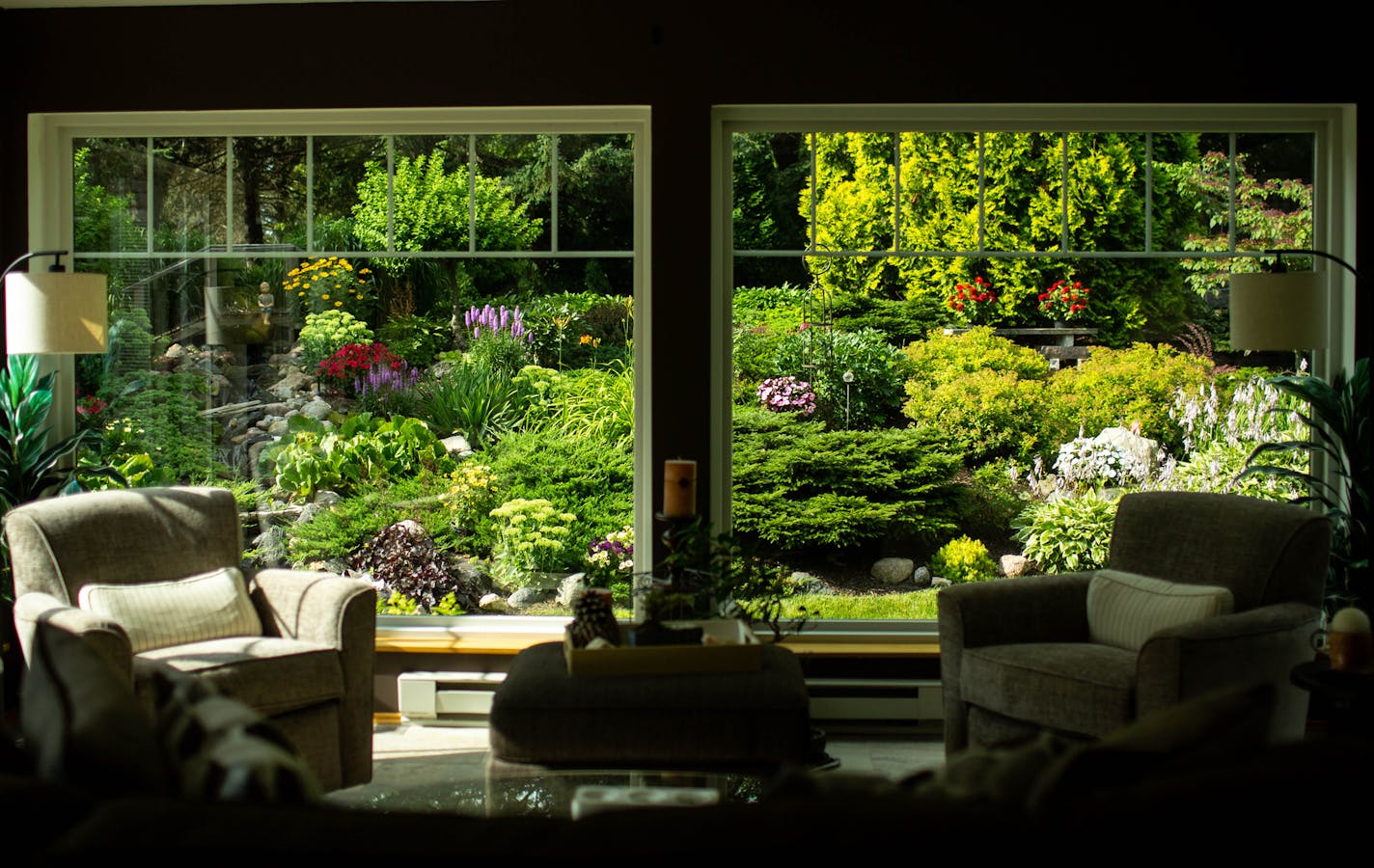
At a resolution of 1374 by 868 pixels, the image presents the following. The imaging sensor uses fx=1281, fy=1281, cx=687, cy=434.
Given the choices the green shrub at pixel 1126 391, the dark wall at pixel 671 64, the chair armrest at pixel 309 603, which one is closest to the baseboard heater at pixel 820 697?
the chair armrest at pixel 309 603

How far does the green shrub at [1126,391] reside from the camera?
499cm

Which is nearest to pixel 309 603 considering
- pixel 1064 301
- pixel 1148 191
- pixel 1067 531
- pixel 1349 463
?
pixel 1067 531

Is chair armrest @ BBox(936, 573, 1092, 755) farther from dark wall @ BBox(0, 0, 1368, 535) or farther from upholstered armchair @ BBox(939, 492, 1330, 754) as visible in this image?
dark wall @ BBox(0, 0, 1368, 535)

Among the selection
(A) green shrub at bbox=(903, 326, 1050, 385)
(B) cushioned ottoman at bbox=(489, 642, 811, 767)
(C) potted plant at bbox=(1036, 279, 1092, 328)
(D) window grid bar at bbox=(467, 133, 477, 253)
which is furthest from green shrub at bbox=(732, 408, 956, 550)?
(B) cushioned ottoman at bbox=(489, 642, 811, 767)

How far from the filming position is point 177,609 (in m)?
4.00

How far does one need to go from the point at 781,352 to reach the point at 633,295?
625mm

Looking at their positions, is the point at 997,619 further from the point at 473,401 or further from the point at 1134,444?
the point at 473,401

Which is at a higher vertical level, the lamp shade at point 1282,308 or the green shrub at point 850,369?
the lamp shade at point 1282,308

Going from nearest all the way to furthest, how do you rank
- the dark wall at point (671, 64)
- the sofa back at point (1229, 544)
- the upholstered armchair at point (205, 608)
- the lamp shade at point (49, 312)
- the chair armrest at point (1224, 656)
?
the chair armrest at point (1224, 656)
the upholstered armchair at point (205, 608)
the sofa back at point (1229, 544)
the lamp shade at point (49, 312)
the dark wall at point (671, 64)

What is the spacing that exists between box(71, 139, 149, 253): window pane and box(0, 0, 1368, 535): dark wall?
7.3 inches

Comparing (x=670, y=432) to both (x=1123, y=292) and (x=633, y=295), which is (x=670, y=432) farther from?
(x=1123, y=292)

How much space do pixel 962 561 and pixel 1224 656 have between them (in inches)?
62.2

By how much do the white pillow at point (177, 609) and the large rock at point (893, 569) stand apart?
91.0 inches

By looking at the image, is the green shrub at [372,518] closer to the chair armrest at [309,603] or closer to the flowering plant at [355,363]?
the flowering plant at [355,363]
